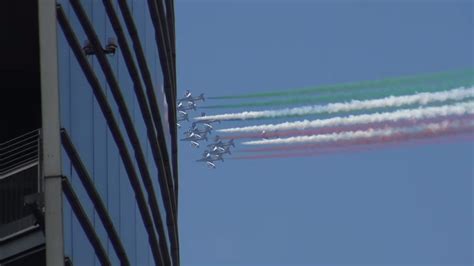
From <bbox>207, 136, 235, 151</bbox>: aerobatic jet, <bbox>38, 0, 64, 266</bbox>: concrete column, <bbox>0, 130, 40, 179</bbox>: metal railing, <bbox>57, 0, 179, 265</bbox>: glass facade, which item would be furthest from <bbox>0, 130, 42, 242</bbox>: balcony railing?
<bbox>207, 136, 235, 151</bbox>: aerobatic jet

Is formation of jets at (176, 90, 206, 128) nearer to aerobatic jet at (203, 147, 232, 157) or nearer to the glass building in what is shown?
aerobatic jet at (203, 147, 232, 157)

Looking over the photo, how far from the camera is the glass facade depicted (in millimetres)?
29953

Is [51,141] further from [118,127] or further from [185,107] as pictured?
[185,107]

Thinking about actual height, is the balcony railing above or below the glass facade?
below

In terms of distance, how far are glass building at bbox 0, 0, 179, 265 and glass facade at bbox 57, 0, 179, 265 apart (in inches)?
1.5

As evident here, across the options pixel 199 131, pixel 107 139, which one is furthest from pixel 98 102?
pixel 199 131

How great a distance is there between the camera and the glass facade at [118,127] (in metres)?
30.0

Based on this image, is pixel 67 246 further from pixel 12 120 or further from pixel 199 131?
pixel 199 131

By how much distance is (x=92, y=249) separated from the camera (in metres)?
31.0

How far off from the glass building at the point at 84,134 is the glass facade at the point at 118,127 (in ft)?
0.13

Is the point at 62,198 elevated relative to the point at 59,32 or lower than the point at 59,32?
lower

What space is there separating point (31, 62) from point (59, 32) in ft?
15.3

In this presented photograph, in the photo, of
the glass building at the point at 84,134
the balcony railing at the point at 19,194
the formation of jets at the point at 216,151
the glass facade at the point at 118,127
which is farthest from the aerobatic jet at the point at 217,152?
the balcony railing at the point at 19,194

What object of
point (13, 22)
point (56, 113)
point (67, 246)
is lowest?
point (67, 246)
